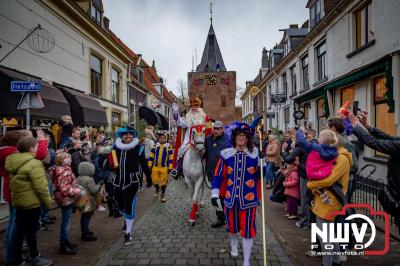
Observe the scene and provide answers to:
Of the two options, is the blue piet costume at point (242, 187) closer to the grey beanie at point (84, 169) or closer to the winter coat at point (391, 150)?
the winter coat at point (391, 150)

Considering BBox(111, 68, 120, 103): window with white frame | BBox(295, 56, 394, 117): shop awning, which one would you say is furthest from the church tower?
BBox(295, 56, 394, 117): shop awning

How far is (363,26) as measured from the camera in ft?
37.2

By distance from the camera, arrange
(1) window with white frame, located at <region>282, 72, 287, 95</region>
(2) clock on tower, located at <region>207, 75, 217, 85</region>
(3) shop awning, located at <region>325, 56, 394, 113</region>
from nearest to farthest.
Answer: (3) shop awning, located at <region>325, 56, 394, 113</region> < (1) window with white frame, located at <region>282, 72, 287, 95</region> < (2) clock on tower, located at <region>207, 75, 217, 85</region>

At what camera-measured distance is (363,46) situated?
35.6 feet

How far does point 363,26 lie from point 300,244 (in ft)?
32.2

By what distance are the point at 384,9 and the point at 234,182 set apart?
9.04 metres

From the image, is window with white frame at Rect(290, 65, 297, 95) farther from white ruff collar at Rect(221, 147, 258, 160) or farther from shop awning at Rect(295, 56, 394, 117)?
white ruff collar at Rect(221, 147, 258, 160)

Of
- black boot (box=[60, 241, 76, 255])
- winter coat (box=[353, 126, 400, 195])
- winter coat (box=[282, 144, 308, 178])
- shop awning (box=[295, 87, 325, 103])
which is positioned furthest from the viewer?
shop awning (box=[295, 87, 325, 103])

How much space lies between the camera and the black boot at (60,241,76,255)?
15.0ft

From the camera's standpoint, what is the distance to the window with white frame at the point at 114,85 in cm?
1884

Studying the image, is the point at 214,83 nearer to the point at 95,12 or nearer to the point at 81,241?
the point at 95,12

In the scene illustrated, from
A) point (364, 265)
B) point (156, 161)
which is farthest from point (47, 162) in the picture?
point (364, 265)

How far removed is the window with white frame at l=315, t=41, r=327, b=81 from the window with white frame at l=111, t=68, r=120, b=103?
12229 millimetres

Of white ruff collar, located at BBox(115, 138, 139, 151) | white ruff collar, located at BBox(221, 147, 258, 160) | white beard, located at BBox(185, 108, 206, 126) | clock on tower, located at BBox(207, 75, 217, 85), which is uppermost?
clock on tower, located at BBox(207, 75, 217, 85)
